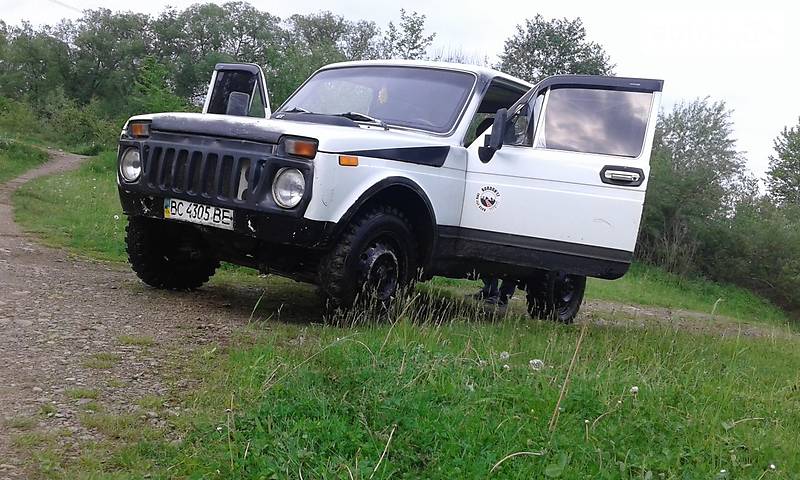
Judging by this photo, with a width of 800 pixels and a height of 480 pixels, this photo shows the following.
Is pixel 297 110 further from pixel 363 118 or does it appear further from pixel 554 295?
pixel 554 295

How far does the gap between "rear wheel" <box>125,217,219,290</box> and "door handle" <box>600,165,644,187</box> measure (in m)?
2.75

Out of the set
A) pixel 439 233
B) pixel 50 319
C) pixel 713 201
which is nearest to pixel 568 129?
pixel 439 233

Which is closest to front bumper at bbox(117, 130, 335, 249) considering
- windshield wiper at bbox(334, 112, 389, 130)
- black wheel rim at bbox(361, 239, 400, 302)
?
black wheel rim at bbox(361, 239, 400, 302)

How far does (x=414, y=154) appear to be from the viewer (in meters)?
4.83

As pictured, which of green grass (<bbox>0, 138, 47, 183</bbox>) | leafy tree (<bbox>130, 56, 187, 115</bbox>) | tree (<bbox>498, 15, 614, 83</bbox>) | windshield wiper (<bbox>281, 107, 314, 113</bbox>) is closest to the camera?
windshield wiper (<bbox>281, 107, 314, 113</bbox>)

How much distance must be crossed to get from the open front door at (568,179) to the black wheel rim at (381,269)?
741mm

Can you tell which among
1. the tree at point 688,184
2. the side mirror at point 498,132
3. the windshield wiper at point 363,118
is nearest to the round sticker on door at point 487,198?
the side mirror at point 498,132

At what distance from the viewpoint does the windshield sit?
17.7 feet

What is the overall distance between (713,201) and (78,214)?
22366 millimetres

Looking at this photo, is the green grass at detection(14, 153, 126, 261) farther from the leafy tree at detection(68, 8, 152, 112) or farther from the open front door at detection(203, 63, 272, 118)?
the leafy tree at detection(68, 8, 152, 112)

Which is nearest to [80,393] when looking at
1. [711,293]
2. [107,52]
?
[711,293]

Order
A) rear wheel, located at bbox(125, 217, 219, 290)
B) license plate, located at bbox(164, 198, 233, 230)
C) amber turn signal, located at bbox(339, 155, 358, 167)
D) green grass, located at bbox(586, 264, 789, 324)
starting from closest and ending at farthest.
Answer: amber turn signal, located at bbox(339, 155, 358, 167), license plate, located at bbox(164, 198, 233, 230), rear wheel, located at bbox(125, 217, 219, 290), green grass, located at bbox(586, 264, 789, 324)

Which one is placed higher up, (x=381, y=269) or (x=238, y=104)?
(x=238, y=104)

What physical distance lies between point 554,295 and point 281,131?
3.07m
